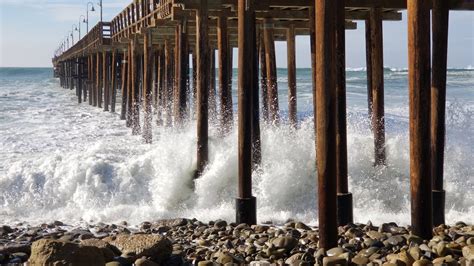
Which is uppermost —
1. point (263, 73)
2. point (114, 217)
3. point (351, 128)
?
point (263, 73)

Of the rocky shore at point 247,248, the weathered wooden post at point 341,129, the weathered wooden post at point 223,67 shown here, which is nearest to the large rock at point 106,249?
the rocky shore at point 247,248

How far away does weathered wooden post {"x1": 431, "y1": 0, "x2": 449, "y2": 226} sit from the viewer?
7359mm

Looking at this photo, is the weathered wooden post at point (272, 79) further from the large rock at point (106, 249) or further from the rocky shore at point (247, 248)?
the large rock at point (106, 249)

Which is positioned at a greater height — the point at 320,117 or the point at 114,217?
the point at 320,117

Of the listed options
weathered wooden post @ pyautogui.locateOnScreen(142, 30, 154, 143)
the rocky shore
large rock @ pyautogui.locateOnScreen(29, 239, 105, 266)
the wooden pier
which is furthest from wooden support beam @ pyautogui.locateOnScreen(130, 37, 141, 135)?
large rock @ pyautogui.locateOnScreen(29, 239, 105, 266)

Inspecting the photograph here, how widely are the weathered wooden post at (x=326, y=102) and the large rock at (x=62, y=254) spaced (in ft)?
7.07

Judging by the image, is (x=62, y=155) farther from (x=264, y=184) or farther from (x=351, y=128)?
(x=351, y=128)

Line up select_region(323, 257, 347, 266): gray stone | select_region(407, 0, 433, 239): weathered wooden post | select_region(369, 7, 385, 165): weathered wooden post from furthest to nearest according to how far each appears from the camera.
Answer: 1. select_region(369, 7, 385, 165): weathered wooden post
2. select_region(407, 0, 433, 239): weathered wooden post
3. select_region(323, 257, 347, 266): gray stone

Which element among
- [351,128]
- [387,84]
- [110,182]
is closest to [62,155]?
[110,182]

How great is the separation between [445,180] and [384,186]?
104cm

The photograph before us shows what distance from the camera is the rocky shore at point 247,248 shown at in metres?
5.25

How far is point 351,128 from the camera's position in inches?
534

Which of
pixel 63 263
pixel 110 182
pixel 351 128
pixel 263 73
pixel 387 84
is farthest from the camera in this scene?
pixel 387 84

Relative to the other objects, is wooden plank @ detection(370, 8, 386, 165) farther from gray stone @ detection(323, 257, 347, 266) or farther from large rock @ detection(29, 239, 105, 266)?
large rock @ detection(29, 239, 105, 266)
